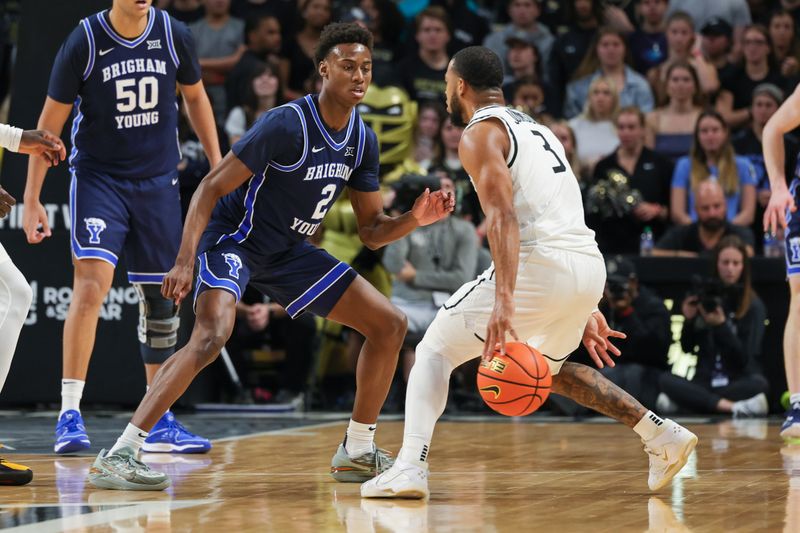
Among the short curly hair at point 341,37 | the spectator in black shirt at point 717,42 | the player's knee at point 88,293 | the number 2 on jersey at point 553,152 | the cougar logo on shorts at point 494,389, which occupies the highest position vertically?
the spectator in black shirt at point 717,42

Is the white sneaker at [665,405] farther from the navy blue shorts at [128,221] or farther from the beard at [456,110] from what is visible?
the beard at [456,110]

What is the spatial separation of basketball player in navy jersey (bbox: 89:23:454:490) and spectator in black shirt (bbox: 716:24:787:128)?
6720 mm

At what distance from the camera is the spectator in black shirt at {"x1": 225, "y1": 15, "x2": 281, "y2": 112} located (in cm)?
1209

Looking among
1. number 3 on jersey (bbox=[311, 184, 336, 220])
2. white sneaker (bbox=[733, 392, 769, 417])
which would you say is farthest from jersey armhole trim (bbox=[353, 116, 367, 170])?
white sneaker (bbox=[733, 392, 769, 417])

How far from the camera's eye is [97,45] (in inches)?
274

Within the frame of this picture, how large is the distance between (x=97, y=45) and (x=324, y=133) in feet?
5.72

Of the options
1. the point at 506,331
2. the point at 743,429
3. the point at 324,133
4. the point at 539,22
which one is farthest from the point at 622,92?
the point at 506,331

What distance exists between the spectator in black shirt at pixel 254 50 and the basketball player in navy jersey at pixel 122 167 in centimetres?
479

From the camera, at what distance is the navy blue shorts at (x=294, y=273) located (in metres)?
5.92

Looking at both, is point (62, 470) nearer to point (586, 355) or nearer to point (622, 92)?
point (586, 355)

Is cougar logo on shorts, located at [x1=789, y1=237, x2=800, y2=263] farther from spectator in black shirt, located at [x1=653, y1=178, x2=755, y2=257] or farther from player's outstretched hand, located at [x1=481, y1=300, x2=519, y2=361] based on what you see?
player's outstretched hand, located at [x1=481, y1=300, x2=519, y2=361]

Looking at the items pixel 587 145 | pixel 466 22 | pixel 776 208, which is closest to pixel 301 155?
pixel 776 208

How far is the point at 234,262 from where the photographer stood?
19.4ft

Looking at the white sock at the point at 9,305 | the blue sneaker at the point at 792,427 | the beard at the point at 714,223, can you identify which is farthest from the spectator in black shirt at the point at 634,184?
the white sock at the point at 9,305
